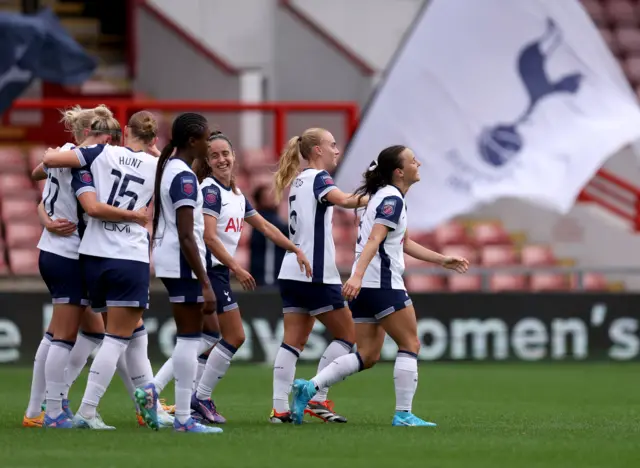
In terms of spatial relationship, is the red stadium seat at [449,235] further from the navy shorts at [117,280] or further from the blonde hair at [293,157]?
the navy shorts at [117,280]

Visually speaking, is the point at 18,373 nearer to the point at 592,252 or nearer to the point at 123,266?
the point at 123,266

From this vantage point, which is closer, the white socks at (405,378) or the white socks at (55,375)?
the white socks at (55,375)

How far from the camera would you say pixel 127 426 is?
912 centimetres

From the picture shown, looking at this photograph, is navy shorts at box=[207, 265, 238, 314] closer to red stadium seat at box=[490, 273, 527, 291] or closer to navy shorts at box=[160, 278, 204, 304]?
navy shorts at box=[160, 278, 204, 304]

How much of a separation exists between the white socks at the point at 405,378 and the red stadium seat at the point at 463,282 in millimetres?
7938

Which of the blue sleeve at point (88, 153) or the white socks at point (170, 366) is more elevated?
the blue sleeve at point (88, 153)

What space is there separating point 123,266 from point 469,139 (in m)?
9.18

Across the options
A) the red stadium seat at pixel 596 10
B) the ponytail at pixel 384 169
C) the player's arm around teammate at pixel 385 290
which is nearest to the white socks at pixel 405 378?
the player's arm around teammate at pixel 385 290

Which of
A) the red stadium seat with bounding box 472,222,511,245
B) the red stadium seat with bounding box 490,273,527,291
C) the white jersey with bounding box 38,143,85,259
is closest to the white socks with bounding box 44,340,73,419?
the white jersey with bounding box 38,143,85,259

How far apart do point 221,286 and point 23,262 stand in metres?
7.22

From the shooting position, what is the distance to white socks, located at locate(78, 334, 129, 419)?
338 inches

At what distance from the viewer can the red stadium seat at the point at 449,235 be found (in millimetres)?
18000

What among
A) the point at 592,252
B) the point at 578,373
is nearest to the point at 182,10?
the point at 592,252

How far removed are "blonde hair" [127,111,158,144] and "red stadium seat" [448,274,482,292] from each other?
339 inches
